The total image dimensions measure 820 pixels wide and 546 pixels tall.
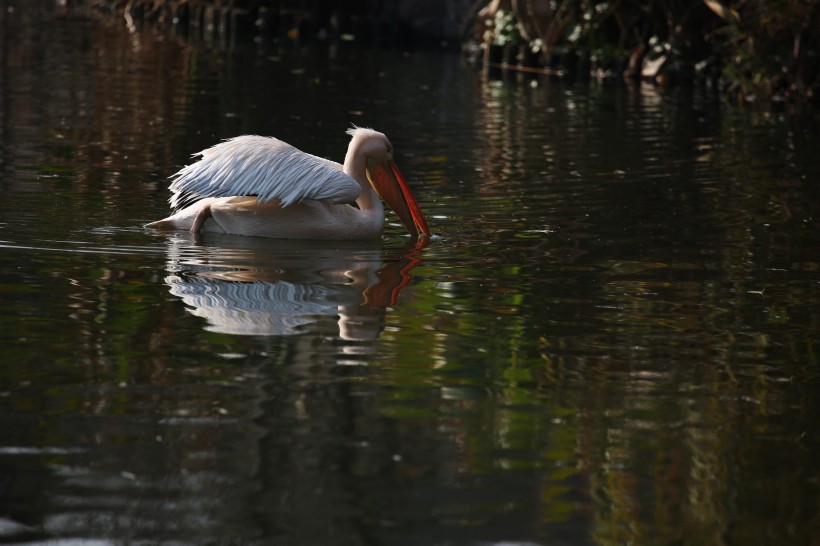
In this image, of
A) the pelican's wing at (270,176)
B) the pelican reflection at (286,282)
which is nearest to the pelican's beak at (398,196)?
the pelican reflection at (286,282)

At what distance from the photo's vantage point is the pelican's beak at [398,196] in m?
8.16

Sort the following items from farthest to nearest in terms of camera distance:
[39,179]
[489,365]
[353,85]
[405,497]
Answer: [353,85]
[39,179]
[489,365]
[405,497]

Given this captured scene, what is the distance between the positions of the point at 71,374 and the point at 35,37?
21.8m

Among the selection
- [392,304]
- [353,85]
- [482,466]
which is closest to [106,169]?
[392,304]

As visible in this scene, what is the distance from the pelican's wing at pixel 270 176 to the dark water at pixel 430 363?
288mm

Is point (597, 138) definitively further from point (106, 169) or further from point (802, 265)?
point (802, 265)

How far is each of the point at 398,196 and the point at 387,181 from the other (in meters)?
0.14

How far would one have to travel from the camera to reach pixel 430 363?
5371mm

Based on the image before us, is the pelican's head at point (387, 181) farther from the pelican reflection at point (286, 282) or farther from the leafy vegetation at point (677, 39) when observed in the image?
the leafy vegetation at point (677, 39)

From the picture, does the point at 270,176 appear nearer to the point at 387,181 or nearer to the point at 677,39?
the point at 387,181

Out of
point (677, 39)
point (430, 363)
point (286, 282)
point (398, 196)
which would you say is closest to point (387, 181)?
point (398, 196)

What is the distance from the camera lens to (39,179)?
374 inches

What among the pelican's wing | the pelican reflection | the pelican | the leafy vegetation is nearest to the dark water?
the pelican reflection

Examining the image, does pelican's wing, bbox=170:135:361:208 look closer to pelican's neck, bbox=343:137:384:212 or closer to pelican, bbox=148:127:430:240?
pelican, bbox=148:127:430:240
